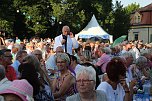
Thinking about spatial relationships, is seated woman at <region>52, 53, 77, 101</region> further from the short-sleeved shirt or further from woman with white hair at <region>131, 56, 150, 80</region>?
woman with white hair at <region>131, 56, 150, 80</region>

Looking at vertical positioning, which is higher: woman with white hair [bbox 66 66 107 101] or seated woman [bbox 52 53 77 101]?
woman with white hair [bbox 66 66 107 101]

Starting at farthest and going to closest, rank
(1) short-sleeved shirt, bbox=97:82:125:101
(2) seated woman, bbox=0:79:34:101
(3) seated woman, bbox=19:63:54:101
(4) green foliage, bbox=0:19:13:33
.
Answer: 1. (4) green foliage, bbox=0:19:13:33
2. (1) short-sleeved shirt, bbox=97:82:125:101
3. (3) seated woman, bbox=19:63:54:101
4. (2) seated woman, bbox=0:79:34:101

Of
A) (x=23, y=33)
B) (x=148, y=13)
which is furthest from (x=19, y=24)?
(x=148, y=13)

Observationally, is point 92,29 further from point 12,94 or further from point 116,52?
point 12,94

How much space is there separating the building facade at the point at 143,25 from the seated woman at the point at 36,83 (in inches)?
2560

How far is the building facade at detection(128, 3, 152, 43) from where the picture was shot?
2746 inches

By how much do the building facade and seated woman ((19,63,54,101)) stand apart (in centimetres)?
6502

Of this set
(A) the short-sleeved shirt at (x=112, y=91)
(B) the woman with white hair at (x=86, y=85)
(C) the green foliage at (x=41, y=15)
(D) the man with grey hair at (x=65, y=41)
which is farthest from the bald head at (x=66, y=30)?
(C) the green foliage at (x=41, y=15)

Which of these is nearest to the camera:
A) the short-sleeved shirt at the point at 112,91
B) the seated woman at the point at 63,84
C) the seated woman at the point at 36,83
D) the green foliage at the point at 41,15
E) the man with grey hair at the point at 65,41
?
the seated woman at the point at 36,83

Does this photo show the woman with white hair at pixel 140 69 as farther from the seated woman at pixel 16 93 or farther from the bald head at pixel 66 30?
the seated woman at pixel 16 93

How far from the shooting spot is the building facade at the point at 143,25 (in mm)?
69750

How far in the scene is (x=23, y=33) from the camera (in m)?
45.5

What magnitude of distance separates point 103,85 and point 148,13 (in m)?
67.2

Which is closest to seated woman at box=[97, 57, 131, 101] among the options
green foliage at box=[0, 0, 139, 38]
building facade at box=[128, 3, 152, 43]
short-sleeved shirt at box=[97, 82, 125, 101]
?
short-sleeved shirt at box=[97, 82, 125, 101]
